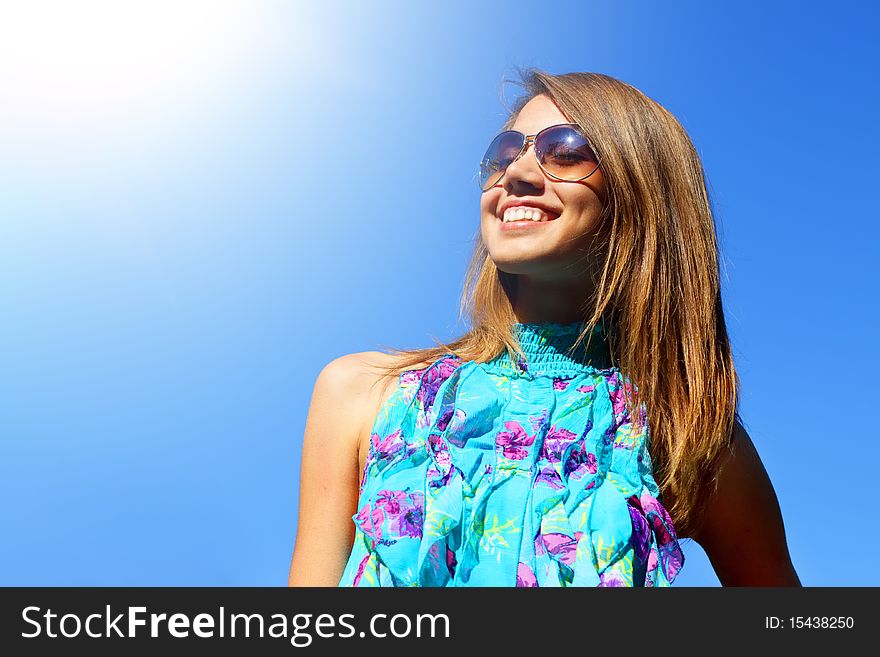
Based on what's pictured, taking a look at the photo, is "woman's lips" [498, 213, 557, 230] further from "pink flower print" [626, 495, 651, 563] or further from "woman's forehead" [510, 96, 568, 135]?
"pink flower print" [626, 495, 651, 563]

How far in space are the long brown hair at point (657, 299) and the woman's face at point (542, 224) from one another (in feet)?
0.29

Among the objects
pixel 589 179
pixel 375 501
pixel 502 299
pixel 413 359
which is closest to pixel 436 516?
pixel 375 501

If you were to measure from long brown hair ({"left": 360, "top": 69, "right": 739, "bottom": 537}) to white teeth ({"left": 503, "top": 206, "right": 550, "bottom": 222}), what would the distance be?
25 centimetres

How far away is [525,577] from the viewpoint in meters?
2.65

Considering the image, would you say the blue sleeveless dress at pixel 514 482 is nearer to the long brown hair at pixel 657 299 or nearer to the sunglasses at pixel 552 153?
the long brown hair at pixel 657 299

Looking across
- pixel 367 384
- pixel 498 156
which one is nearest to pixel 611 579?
pixel 367 384

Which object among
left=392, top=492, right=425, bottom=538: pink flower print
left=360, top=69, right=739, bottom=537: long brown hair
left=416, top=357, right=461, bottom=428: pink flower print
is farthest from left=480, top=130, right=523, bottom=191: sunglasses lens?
left=392, top=492, right=425, bottom=538: pink flower print

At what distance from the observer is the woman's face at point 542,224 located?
118 inches

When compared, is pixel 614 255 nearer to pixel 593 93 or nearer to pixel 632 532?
pixel 593 93

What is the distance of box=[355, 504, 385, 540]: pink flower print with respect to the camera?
2.73 meters

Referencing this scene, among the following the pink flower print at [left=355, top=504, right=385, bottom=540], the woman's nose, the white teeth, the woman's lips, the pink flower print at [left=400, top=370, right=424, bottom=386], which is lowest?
the pink flower print at [left=355, top=504, right=385, bottom=540]

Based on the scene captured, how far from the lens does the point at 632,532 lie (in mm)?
2746

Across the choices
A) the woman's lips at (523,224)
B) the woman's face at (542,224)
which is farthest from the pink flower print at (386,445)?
the woman's lips at (523,224)

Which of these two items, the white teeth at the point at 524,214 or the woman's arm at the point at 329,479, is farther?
the white teeth at the point at 524,214
